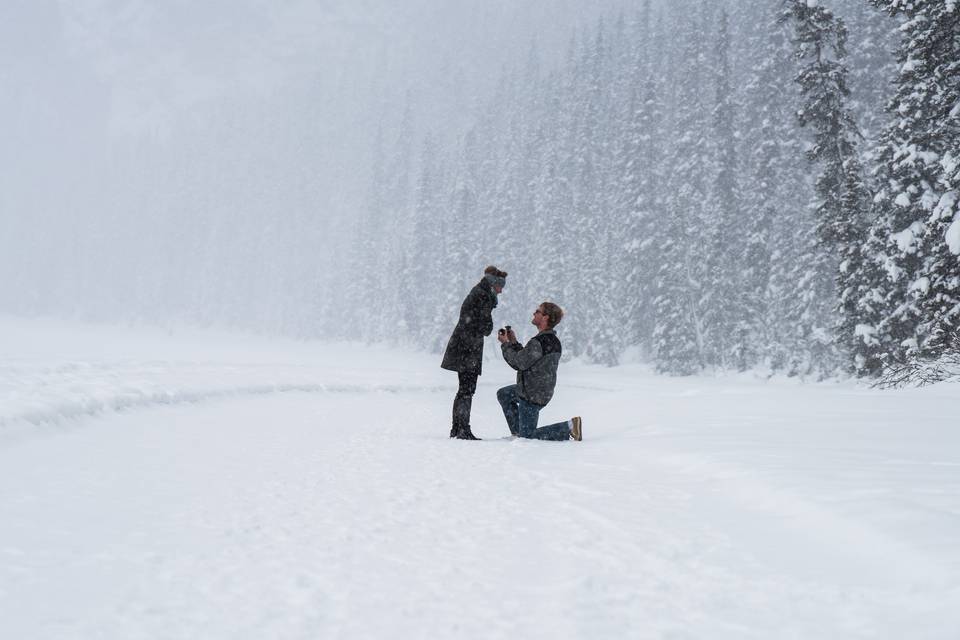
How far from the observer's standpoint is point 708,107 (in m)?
44.4

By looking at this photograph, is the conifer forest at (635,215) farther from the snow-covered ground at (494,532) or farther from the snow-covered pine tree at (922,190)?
the snow-covered ground at (494,532)

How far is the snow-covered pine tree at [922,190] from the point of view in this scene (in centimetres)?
1340

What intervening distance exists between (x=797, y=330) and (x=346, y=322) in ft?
158

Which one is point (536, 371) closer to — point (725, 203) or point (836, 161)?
point (836, 161)

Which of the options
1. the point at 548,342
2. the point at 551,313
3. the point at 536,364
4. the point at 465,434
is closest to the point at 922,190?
the point at 551,313

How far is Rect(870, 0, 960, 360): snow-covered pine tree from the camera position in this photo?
13398 millimetres

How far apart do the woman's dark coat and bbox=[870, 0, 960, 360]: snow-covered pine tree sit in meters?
9.49

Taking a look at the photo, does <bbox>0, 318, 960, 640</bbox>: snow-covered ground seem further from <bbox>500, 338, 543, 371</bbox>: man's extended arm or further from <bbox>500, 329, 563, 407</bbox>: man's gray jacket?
<bbox>500, 338, 543, 371</bbox>: man's extended arm

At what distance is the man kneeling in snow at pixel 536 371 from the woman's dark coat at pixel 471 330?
20.0 inches

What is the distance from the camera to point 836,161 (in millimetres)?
22031

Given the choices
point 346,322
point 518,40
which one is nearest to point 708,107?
point 346,322

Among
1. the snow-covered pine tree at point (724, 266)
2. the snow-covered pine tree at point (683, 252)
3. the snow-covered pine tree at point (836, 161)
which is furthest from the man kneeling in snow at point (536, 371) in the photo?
the snow-covered pine tree at point (683, 252)

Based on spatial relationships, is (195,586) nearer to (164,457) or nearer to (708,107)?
(164,457)

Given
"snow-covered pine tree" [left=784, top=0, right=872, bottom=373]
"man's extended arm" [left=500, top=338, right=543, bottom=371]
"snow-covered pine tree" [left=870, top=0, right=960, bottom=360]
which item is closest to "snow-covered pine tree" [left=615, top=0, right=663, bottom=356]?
"snow-covered pine tree" [left=784, top=0, right=872, bottom=373]
